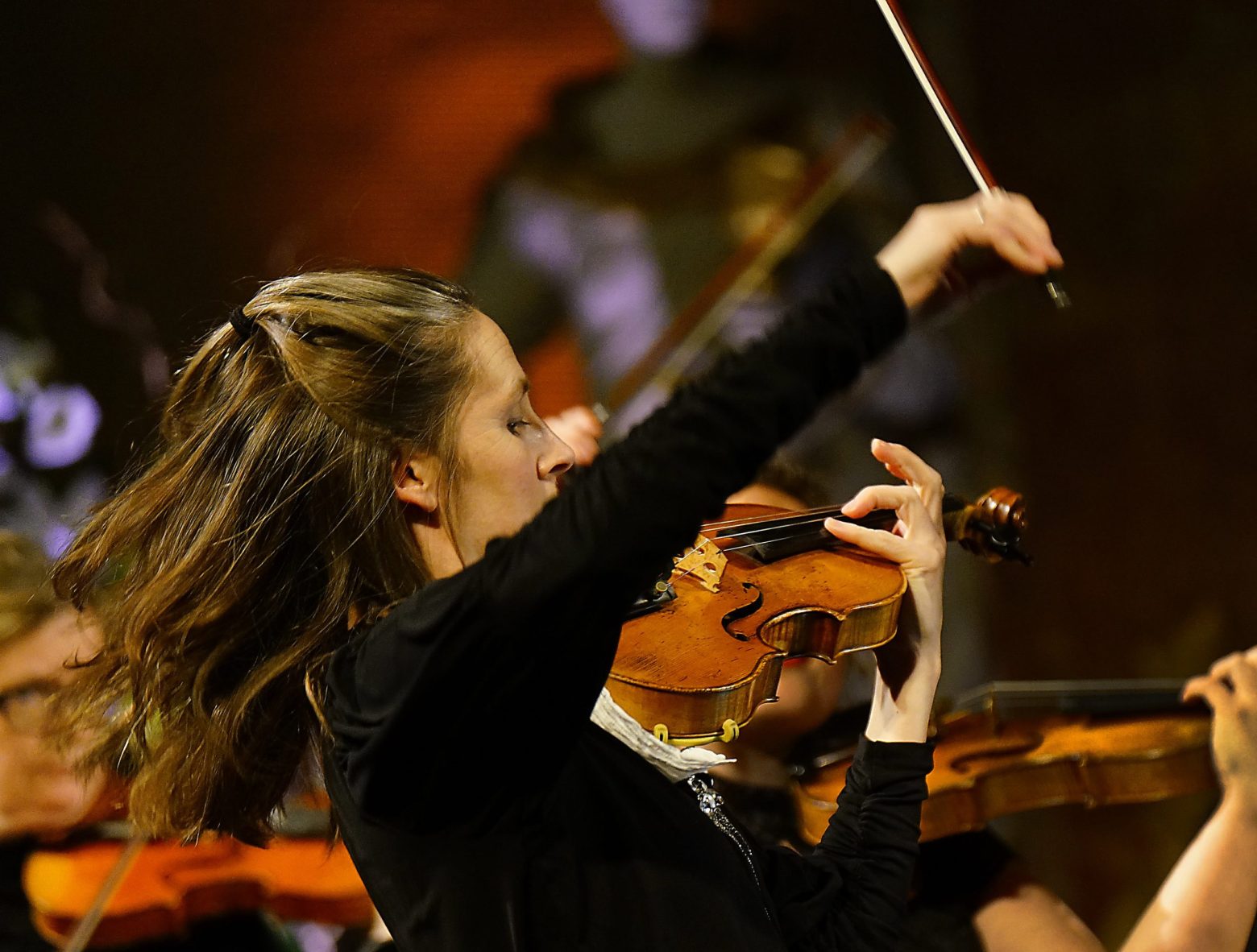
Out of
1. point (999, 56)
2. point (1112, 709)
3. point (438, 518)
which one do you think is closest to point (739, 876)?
point (438, 518)

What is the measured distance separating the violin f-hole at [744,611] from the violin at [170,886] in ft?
3.87

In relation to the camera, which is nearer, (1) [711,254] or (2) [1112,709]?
(2) [1112,709]

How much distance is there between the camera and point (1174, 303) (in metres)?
3.27

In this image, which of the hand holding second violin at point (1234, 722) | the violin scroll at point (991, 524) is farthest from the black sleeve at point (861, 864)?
the hand holding second violin at point (1234, 722)

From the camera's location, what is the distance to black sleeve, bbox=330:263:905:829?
710 millimetres

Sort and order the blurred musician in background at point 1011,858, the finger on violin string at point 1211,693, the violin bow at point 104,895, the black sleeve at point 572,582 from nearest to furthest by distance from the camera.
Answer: the black sleeve at point 572,582 < the blurred musician in background at point 1011,858 < the finger on violin string at point 1211,693 < the violin bow at point 104,895

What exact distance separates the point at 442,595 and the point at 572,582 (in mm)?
88

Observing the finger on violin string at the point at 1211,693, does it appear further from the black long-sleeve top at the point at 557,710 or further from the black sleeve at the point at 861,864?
the black long-sleeve top at the point at 557,710

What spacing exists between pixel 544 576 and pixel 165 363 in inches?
112

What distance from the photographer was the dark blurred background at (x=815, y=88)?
3.18 meters

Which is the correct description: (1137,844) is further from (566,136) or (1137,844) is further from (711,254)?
(566,136)

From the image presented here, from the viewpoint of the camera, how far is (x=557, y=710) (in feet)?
2.50

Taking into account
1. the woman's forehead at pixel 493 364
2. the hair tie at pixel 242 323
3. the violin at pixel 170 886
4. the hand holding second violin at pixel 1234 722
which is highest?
the hair tie at pixel 242 323

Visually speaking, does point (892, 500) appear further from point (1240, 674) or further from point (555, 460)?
point (1240, 674)
